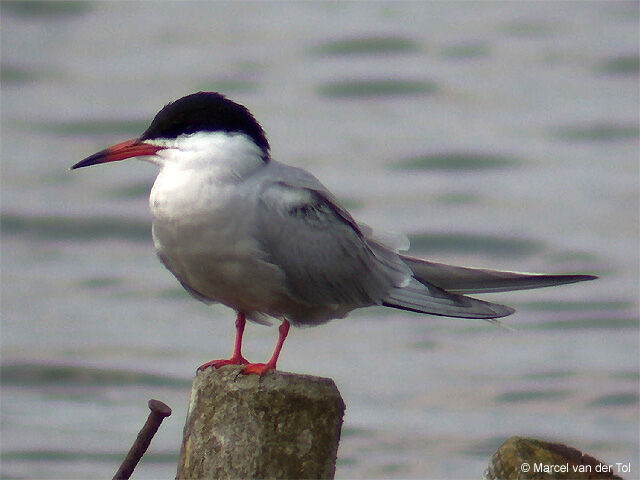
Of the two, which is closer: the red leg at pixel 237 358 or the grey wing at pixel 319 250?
the red leg at pixel 237 358

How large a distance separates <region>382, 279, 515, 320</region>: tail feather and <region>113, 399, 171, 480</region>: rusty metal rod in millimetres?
1345

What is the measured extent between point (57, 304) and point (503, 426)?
5093 millimetres

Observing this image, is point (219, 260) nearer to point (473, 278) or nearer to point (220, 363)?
point (220, 363)

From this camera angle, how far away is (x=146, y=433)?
470cm

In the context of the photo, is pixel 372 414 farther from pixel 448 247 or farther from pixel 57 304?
pixel 57 304

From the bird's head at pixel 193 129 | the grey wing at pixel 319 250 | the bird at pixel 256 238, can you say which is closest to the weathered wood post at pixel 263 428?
the bird at pixel 256 238

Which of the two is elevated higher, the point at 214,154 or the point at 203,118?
the point at 203,118

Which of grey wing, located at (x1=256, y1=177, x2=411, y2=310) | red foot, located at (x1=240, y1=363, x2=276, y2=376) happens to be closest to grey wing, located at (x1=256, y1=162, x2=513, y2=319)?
grey wing, located at (x1=256, y1=177, x2=411, y2=310)

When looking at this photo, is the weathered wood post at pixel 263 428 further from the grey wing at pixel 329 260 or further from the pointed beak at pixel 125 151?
the pointed beak at pixel 125 151

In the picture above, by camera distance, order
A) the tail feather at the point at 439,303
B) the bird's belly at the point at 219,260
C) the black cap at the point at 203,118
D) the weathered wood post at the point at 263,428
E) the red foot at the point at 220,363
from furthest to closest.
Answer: the tail feather at the point at 439,303, the black cap at the point at 203,118, the bird's belly at the point at 219,260, the red foot at the point at 220,363, the weathered wood post at the point at 263,428

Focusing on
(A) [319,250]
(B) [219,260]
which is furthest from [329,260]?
(B) [219,260]

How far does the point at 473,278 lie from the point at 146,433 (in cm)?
162

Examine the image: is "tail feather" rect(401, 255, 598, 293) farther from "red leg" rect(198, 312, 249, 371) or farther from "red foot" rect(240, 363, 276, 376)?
"red foot" rect(240, 363, 276, 376)

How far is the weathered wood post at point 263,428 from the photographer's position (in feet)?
14.8
